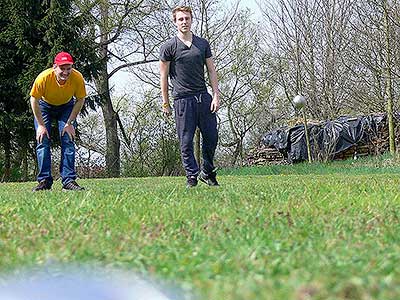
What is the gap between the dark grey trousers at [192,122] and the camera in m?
5.95

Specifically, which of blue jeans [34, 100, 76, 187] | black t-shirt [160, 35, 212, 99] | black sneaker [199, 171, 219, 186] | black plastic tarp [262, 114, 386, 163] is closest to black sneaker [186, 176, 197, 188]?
black sneaker [199, 171, 219, 186]

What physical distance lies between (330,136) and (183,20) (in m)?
14.2

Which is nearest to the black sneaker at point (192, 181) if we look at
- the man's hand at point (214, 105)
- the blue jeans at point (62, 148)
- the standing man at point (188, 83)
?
the standing man at point (188, 83)

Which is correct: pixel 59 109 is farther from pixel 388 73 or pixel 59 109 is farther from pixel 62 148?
pixel 388 73

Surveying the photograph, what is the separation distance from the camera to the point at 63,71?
5867 mm

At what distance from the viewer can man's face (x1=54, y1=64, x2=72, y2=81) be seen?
5863 millimetres

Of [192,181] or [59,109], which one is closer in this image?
[192,181]

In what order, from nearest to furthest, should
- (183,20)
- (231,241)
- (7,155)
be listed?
(231,241) → (183,20) → (7,155)

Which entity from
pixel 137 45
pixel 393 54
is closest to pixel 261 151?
pixel 137 45

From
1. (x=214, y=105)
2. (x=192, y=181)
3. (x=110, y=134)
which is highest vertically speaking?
(x=110, y=134)

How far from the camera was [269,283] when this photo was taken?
1704 mm

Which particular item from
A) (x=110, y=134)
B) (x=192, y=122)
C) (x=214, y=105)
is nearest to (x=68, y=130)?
(x=192, y=122)

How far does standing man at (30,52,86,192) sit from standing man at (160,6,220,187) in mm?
867

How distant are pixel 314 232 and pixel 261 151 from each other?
19.5 metres
